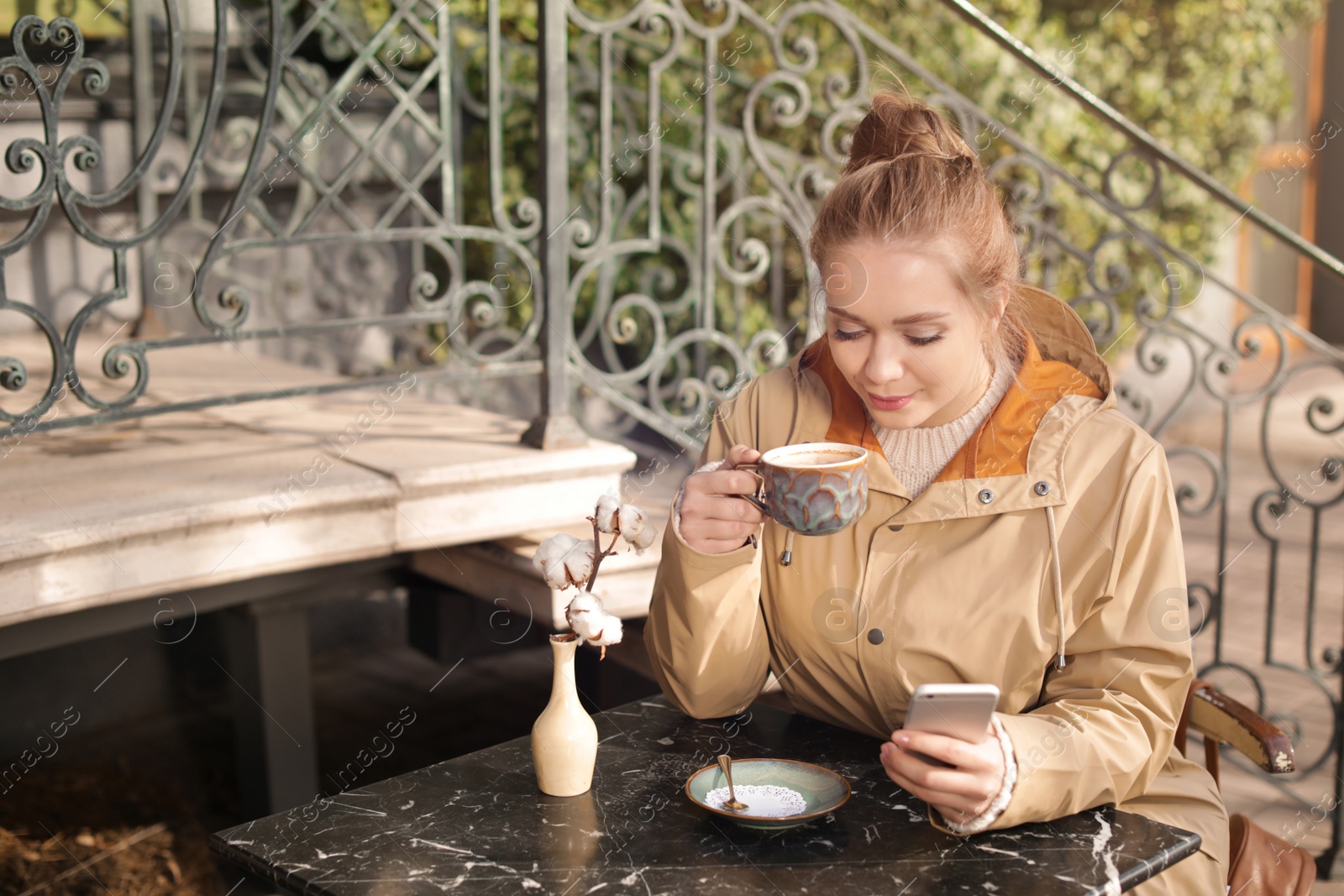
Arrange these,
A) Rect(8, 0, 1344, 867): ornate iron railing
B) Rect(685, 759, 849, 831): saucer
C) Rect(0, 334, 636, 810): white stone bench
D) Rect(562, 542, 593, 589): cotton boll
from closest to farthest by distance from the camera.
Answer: Rect(685, 759, 849, 831): saucer → Rect(562, 542, 593, 589): cotton boll → Rect(0, 334, 636, 810): white stone bench → Rect(8, 0, 1344, 867): ornate iron railing

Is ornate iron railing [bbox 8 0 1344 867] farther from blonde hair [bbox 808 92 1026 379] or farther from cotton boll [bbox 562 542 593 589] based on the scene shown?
cotton boll [bbox 562 542 593 589]

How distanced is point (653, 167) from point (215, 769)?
2452 millimetres

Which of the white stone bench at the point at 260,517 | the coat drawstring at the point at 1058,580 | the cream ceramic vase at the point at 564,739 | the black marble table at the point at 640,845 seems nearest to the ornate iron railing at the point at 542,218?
the white stone bench at the point at 260,517

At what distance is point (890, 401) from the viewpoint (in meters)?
2.01

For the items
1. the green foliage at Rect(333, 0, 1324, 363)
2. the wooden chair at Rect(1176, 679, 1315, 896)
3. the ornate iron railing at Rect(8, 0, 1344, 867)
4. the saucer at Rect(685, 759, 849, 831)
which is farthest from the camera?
the green foliage at Rect(333, 0, 1324, 363)

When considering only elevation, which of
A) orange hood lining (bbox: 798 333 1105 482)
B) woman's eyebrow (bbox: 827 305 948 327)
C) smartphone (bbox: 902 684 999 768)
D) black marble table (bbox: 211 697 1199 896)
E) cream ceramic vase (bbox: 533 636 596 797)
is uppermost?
woman's eyebrow (bbox: 827 305 948 327)

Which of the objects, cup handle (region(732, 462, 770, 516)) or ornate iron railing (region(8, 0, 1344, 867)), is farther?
Answer: ornate iron railing (region(8, 0, 1344, 867))

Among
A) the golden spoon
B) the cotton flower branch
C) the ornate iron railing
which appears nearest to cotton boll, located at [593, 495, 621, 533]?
the cotton flower branch

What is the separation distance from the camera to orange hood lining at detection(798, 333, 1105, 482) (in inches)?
79.3

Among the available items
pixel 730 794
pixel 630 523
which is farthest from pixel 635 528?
pixel 730 794

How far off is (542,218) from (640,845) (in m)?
2.00

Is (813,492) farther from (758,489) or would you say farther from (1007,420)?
(1007,420)

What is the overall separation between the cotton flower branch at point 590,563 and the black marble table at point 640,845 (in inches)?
9.6

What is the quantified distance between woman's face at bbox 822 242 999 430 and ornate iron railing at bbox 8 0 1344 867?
0.26 metres
